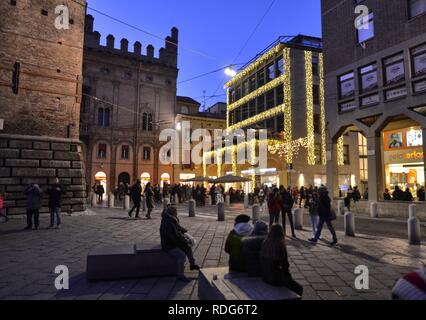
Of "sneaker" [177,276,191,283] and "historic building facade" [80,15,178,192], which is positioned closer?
"sneaker" [177,276,191,283]

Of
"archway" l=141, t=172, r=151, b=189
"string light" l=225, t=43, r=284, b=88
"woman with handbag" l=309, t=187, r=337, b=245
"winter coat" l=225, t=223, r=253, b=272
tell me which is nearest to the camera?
"winter coat" l=225, t=223, r=253, b=272

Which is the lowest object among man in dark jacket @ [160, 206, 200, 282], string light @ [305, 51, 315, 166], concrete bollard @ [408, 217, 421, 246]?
concrete bollard @ [408, 217, 421, 246]

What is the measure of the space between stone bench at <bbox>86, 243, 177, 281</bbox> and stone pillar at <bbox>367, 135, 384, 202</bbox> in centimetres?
1658

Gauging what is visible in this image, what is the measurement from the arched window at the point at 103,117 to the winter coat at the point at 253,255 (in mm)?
36735

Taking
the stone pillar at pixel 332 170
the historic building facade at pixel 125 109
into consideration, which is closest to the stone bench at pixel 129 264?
the stone pillar at pixel 332 170

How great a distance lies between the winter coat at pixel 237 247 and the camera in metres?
4.68

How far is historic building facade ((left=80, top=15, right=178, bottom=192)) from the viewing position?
37.3m

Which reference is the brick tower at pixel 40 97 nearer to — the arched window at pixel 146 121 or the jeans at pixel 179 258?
the jeans at pixel 179 258

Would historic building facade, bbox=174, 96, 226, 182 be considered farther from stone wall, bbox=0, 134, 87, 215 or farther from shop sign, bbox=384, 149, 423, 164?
shop sign, bbox=384, 149, 423, 164

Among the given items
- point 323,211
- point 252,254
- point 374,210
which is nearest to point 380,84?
point 374,210

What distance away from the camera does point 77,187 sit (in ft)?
52.3

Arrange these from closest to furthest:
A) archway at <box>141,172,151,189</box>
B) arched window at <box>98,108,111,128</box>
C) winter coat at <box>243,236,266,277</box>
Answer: winter coat at <box>243,236,266,277</box>
arched window at <box>98,108,111,128</box>
archway at <box>141,172,151,189</box>

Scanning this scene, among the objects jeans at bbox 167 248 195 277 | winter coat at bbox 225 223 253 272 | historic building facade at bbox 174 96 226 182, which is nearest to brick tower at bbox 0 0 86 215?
jeans at bbox 167 248 195 277

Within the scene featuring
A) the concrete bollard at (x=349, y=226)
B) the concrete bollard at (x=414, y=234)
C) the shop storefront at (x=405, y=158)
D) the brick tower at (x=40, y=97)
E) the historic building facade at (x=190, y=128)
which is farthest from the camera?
the historic building facade at (x=190, y=128)
